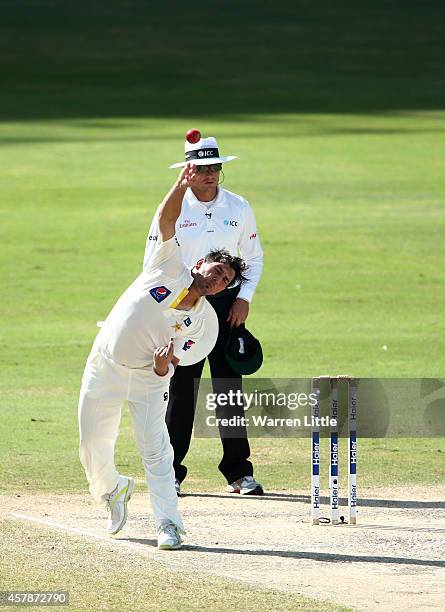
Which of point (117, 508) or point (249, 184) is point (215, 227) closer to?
point (117, 508)

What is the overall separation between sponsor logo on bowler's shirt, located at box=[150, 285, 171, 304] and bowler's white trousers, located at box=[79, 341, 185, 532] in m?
0.42

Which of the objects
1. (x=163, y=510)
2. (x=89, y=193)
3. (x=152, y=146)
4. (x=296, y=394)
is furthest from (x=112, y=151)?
(x=163, y=510)

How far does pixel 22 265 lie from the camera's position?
65.0 feet

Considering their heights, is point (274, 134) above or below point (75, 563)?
above

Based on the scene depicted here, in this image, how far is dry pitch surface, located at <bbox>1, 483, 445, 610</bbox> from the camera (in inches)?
288

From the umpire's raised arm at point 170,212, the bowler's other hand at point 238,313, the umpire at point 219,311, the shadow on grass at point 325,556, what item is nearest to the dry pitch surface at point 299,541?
the shadow on grass at point 325,556

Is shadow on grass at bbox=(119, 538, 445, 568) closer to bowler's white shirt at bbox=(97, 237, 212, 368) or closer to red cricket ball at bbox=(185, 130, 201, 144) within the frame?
bowler's white shirt at bbox=(97, 237, 212, 368)

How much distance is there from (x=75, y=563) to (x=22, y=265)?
41.1ft

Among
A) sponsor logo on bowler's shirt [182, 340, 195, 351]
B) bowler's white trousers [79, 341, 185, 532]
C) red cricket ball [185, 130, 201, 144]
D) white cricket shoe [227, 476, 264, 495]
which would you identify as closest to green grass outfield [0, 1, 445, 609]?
white cricket shoe [227, 476, 264, 495]

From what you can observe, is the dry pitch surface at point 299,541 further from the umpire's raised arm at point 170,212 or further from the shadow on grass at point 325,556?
the umpire's raised arm at point 170,212

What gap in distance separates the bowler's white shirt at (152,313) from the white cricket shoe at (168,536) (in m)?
0.88

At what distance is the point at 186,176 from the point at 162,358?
3.49 ft

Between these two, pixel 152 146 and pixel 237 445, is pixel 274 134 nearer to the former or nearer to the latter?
pixel 152 146

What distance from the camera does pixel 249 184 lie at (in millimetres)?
24781
